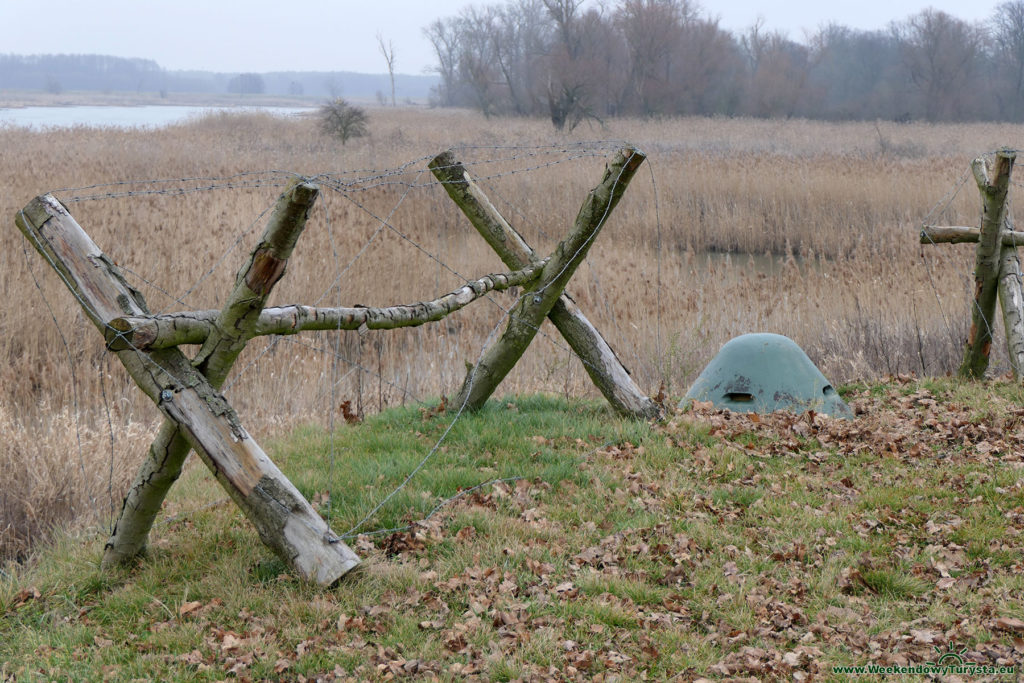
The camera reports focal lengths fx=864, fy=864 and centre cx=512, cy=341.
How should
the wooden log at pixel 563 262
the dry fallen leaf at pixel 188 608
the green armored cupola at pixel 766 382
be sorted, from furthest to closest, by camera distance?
1. the green armored cupola at pixel 766 382
2. the wooden log at pixel 563 262
3. the dry fallen leaf at pixel 188 608

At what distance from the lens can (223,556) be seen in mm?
4547

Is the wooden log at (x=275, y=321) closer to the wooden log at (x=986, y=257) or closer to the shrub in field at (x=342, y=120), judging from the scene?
the wooden log at (x=986, y=257)

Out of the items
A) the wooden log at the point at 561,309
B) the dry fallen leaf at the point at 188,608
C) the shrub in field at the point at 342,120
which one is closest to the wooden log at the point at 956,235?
the wooden log at the point at 561,309

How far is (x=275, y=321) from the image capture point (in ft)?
13.3

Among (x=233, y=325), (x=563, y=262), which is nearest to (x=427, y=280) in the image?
(x=563, y=262)

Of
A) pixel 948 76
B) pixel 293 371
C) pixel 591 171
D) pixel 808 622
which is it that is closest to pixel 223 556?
pixel 808 622

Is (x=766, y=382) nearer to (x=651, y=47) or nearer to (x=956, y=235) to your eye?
(x=956, y=235)

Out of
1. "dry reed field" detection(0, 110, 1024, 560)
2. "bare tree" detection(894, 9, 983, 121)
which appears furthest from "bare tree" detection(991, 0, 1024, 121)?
"dry reed field" detection(0, 110, 1024, 560)

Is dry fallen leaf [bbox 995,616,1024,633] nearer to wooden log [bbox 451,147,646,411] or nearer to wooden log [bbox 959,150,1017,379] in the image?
wooden log [bbox 451,147,646,411]

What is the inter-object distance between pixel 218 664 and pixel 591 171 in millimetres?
16291

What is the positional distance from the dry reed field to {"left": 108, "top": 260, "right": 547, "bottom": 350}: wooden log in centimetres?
38

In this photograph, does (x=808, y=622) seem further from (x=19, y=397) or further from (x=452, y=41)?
(x=452, y=41)

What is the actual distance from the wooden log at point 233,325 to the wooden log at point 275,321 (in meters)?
0.04

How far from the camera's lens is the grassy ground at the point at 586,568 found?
12.2 feet
